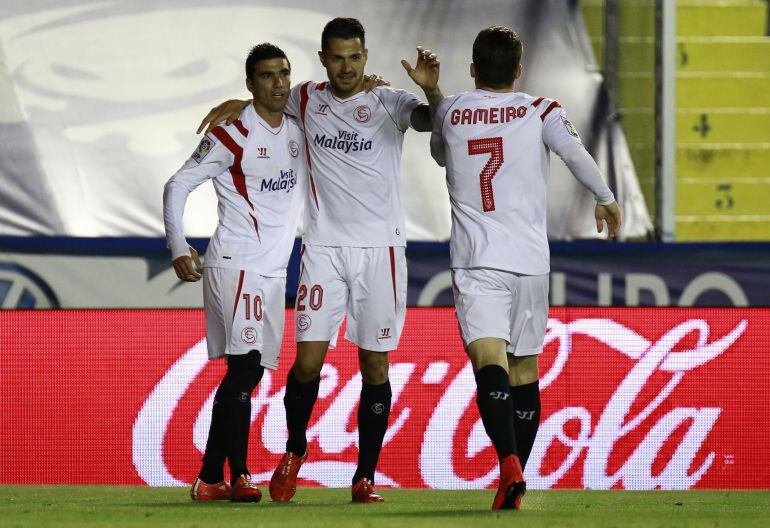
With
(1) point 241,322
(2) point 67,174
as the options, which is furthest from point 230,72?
(1) point 241,322

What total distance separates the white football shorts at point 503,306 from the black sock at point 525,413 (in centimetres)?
14

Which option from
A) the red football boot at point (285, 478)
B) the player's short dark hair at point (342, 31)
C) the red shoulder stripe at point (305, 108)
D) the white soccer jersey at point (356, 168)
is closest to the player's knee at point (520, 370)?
the white soccer jersey at point (356, 168)

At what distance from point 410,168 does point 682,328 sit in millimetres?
2352

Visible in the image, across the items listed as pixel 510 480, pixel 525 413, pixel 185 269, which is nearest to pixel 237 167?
pixel 185 269

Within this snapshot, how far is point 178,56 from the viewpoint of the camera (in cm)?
938

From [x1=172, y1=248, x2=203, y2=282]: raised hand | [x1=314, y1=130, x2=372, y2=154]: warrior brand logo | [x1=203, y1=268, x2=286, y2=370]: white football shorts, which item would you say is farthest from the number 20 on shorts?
[x1=314, y1=130, x2=372, y2=154]: warrior brand logo

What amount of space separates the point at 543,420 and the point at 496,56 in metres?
2.92

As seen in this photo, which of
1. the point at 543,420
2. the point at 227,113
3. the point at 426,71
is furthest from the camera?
the point at 543,420

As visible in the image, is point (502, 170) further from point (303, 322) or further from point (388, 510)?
point (388, 510)

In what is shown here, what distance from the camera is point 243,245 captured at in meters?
5.48

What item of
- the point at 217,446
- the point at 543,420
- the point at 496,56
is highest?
the point at 496,56

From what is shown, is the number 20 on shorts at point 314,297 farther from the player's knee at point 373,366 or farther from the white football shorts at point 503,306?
the white football shorts at point 503,306

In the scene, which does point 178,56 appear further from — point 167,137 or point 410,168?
point 410,168

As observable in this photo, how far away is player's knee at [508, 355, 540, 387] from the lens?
5.16 m
